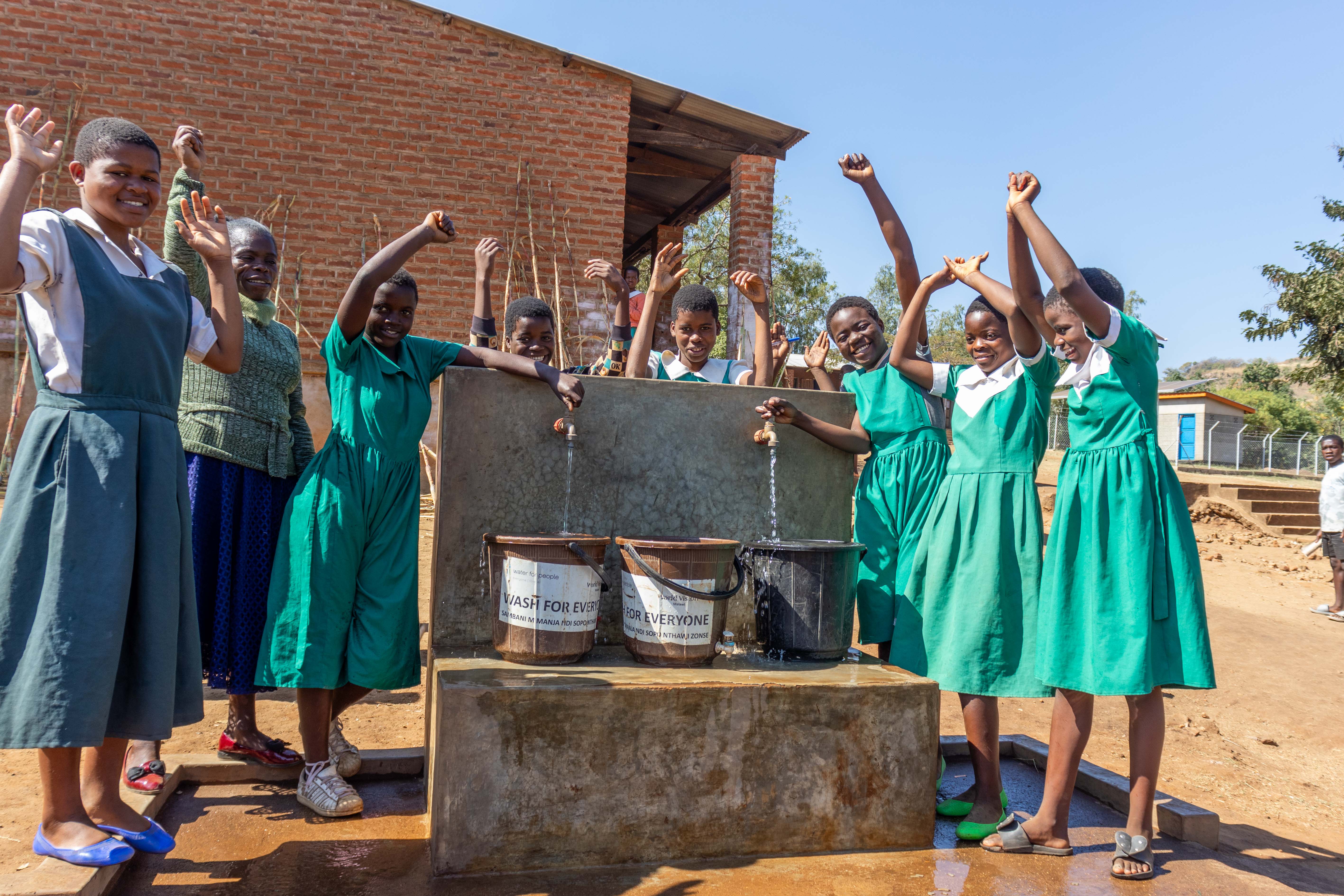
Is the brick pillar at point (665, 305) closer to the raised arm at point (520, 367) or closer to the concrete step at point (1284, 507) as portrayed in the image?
the raised arm at point (520, 367)

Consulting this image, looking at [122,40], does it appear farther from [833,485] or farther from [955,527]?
[955,527]

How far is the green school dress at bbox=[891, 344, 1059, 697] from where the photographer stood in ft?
10.3

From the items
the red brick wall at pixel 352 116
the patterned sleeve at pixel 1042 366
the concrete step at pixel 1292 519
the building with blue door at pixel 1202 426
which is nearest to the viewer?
the patterned sleeve at pixel 1042 366

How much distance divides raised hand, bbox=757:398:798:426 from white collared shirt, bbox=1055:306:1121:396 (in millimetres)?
1012

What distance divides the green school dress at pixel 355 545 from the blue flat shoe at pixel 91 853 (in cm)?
74

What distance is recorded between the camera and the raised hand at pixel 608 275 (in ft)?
13.1

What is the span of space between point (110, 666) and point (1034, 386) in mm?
2945

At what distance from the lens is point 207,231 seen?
2.60m

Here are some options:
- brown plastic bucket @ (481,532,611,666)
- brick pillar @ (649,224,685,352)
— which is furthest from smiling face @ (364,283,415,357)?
brick pillar @ (649,224,685,352)

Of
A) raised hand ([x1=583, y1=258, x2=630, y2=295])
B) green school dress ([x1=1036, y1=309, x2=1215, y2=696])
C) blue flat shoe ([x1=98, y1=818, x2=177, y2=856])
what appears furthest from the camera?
raised hand ([x1=583, y1=258, x2=630, y2=295])

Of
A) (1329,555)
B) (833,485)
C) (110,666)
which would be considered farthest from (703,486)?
(1329,555)

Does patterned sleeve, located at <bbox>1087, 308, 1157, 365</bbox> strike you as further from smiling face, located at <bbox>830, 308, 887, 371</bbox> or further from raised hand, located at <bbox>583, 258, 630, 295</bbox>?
raised hand, located at <bbox>583, 258, 630, 295</bbox>

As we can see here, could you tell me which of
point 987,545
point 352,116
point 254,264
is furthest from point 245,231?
point 352,116

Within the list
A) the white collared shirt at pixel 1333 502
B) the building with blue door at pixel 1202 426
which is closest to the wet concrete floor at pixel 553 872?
the white collared shirt at pixel 1333 502
